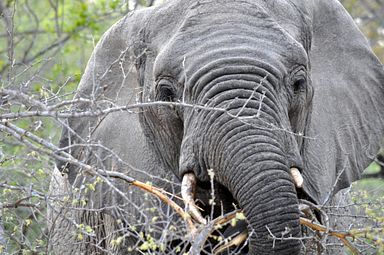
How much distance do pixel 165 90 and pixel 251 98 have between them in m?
0.54

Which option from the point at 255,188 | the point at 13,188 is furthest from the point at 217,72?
the point at 13,188

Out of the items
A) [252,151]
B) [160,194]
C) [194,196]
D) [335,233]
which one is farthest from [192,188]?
[335,233]

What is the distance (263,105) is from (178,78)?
47 cm

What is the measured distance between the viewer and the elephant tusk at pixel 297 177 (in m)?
4.34

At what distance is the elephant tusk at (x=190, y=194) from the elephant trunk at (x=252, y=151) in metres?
0.06

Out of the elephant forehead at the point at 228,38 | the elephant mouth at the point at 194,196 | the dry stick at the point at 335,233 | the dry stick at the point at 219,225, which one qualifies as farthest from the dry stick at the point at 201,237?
the elephant forehead at the point at 228,38

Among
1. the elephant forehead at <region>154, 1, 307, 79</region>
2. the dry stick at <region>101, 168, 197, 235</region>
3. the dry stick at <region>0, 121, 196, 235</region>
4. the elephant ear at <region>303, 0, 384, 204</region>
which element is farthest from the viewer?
the elephant ear at <region>303, 0, 384, 204</region>

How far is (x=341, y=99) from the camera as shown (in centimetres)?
538

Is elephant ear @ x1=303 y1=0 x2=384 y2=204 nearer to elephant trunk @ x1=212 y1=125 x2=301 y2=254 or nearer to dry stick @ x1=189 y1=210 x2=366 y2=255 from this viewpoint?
dry stick @ x1=189 y1=210 x2=366 y2=255

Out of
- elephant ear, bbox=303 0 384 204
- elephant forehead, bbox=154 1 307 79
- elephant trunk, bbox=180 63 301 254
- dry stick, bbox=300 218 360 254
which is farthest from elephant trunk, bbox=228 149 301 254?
elephant ear, bbox=303 0 384 204

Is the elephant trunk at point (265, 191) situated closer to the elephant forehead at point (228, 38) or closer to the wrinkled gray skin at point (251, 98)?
the wrinkled gray skin at point (251, 98)

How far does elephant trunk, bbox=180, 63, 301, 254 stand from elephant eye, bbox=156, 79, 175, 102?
0.27 meters

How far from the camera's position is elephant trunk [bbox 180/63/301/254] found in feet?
13.5

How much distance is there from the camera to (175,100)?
4.70m
